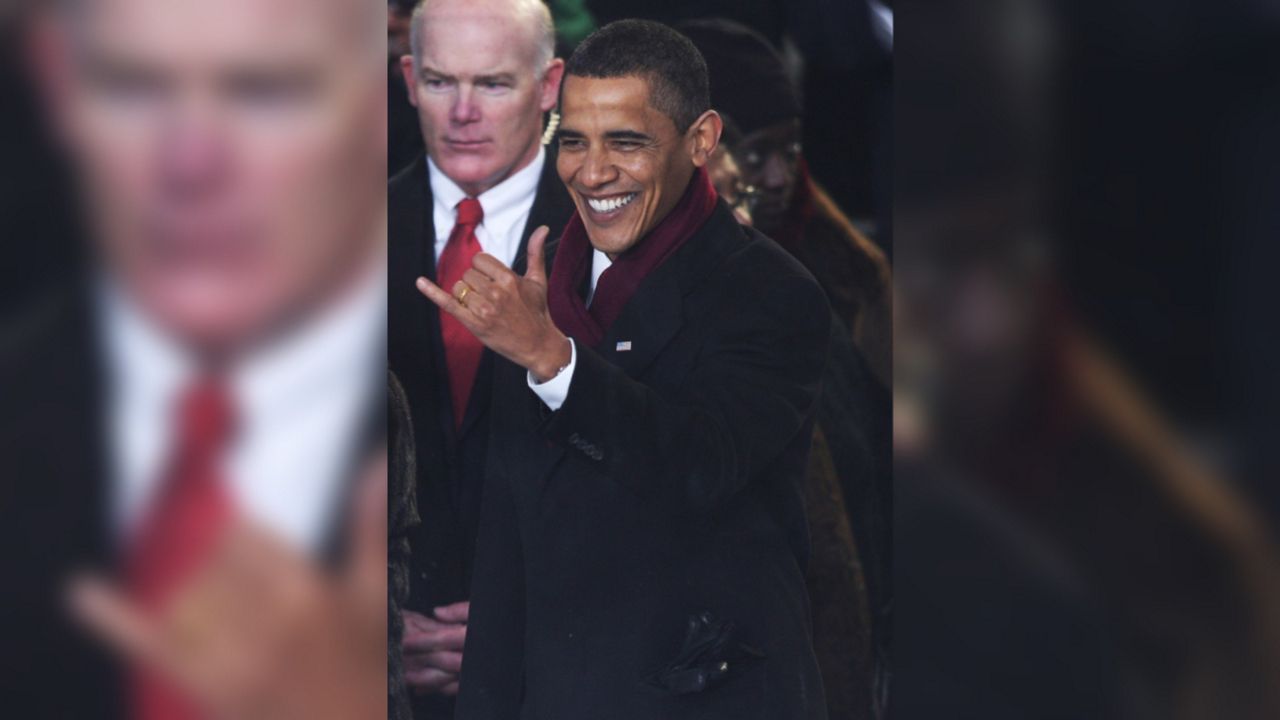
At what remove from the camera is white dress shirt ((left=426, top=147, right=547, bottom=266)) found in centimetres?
368

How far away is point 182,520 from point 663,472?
4.77 feet

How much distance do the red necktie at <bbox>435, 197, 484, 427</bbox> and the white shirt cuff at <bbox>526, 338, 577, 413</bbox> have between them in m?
0.56

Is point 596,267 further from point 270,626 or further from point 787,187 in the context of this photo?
point 270,626

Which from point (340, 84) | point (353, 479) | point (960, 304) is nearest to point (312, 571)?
point (353, 479)

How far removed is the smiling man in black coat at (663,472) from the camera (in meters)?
3.42

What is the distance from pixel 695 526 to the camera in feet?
11.3

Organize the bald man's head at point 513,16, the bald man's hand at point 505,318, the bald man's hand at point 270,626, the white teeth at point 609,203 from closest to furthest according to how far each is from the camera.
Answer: the bald man's hand at point 505,318
the white teeth at point 609,203
the bald man's head at point 513,16
the bald man's hand at point 270,626

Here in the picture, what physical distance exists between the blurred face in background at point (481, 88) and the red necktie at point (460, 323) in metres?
0.09

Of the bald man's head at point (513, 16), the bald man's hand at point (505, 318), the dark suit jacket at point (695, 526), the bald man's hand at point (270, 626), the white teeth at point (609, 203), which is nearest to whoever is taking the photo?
the bald man's hand at point (505, 318)

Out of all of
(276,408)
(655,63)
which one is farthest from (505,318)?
(276,408)

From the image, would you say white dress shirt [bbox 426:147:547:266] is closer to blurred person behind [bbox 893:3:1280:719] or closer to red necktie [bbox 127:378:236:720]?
red necktie [bbox 127:378:236:720]

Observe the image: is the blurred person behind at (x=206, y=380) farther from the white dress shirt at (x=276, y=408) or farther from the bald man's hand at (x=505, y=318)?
the bald man's hand at (x=505, y=318)

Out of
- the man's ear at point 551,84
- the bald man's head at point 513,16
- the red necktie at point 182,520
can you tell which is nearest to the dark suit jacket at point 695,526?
the man's ear at point 551,84

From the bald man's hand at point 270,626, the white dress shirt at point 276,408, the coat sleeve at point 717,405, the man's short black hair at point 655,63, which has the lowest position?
the bald man's hand at point 270,626
